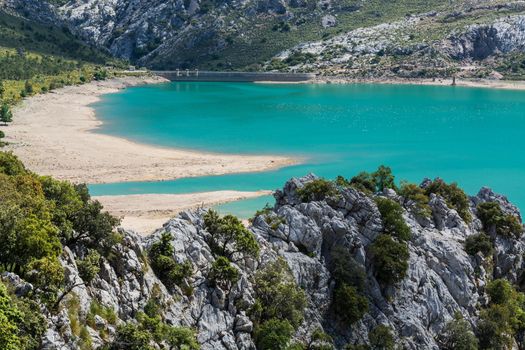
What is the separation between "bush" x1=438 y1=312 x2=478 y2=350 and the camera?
43.3 meters

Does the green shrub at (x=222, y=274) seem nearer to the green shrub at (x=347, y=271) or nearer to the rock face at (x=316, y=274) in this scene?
the rock face at (x=316, y=274)

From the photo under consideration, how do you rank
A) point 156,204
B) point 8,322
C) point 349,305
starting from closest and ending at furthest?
point 8,322, point 349,305, point 156,204

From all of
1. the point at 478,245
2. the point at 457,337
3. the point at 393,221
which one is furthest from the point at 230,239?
the point at 478,245

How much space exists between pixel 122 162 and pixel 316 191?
48437mm

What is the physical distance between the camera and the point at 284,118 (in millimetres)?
147875

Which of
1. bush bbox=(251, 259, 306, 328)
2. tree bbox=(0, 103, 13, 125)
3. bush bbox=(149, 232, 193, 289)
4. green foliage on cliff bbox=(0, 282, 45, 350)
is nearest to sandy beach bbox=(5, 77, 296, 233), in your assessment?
tree bbox=(0, 103, 13, 125)

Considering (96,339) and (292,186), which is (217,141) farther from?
(96,339)

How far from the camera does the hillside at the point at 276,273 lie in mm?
28500

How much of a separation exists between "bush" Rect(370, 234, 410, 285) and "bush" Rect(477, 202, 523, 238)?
1359 centimetres

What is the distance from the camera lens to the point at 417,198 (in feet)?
185

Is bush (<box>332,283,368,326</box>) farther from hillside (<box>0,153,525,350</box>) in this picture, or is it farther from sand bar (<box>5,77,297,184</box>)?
sand bar (<box>5,77,297,184</box>)

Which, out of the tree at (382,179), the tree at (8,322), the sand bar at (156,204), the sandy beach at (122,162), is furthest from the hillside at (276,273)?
the sandy beach at (122,162)

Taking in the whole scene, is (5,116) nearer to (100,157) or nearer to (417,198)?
(100,157)

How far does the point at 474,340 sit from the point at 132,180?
170 feet
